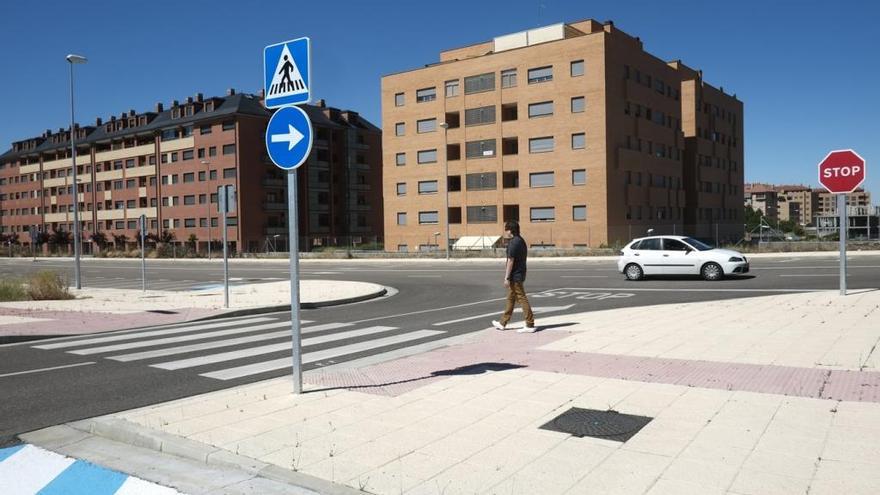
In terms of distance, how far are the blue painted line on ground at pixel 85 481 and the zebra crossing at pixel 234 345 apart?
9.36 ft

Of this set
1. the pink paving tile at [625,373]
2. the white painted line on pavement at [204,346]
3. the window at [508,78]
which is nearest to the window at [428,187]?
the window at [508,78]

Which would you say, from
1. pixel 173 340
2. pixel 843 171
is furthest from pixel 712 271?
pixel 173 340

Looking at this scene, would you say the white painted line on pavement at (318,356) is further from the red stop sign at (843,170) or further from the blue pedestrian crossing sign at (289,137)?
the red stop sign at (843,170)

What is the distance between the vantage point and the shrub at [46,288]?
1836 centimetres

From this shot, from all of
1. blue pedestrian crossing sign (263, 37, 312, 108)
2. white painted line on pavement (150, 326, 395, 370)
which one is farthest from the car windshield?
blue pedestrian crossing sign (263, 37, 312, 108)

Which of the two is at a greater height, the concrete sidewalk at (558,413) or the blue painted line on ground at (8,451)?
the concrete sidewalk at (558,413)

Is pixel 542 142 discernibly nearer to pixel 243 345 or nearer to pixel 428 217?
pixel 428 217

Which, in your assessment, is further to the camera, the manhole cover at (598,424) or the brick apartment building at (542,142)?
the brick apartment building at (542,142)

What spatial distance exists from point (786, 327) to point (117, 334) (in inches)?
423

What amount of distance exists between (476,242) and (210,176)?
110 ft

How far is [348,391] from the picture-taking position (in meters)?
6.40

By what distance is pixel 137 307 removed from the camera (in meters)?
15.6

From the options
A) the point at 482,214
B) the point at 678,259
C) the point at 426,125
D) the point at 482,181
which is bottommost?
the point at 678,259

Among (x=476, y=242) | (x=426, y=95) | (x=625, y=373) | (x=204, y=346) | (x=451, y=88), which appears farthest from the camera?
(x=426, y=95)
